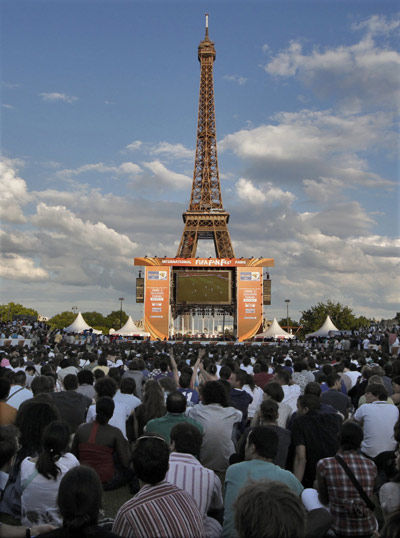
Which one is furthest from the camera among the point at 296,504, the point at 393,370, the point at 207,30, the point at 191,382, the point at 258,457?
the point at 207,30

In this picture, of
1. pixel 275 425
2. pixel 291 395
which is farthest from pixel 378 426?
pixel 291 395

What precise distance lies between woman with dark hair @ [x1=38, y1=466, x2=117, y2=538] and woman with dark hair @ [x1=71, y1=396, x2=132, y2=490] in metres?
2.66

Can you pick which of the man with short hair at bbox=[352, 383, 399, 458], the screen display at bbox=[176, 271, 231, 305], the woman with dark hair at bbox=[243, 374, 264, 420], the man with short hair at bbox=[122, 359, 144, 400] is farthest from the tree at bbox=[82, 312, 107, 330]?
the man with short hair at bbox=[352, 383, 399, 458]

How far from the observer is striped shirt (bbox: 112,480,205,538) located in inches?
98.6

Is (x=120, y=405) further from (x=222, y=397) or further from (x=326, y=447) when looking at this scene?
(x=326, y=447)

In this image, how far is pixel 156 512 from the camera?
100 inches

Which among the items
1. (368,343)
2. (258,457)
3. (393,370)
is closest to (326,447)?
(258,457)

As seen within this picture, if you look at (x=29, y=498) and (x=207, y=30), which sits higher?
(x=207, y=30)

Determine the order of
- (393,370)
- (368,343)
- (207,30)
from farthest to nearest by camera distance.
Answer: (207,30) < (368,343) < (393,370)

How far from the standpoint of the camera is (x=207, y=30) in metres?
77.8

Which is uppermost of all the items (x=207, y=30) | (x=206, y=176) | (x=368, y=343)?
(x=207, y=30)

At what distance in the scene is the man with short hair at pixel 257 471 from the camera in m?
3.30

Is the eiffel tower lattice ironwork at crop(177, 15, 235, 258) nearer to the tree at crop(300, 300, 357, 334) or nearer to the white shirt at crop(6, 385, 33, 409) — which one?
the tree at crop(300, 300, 357, 334)

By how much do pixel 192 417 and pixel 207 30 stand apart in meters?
83.4
